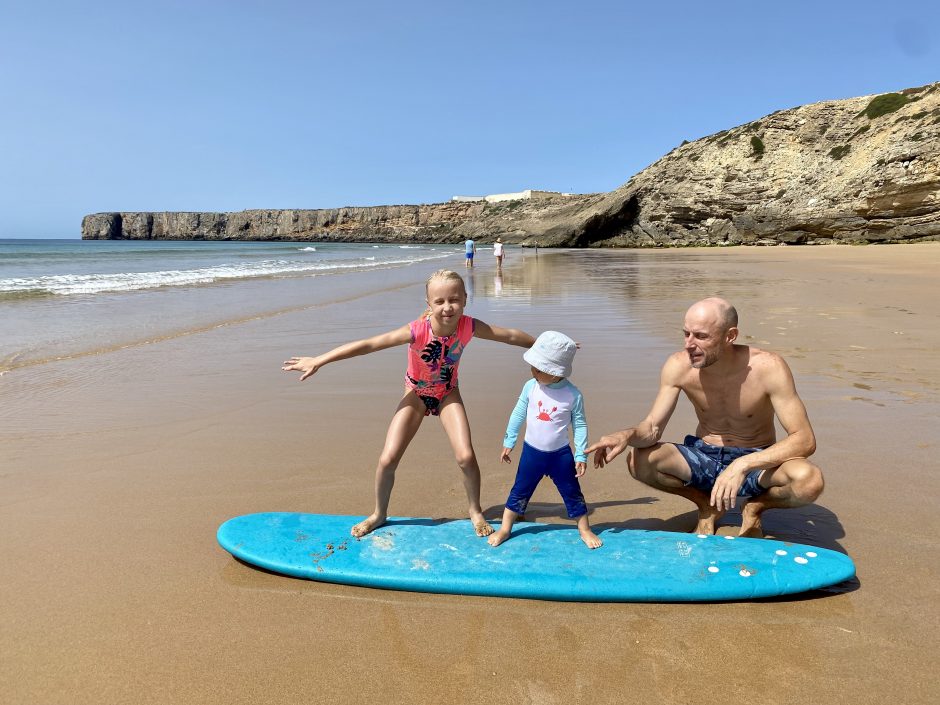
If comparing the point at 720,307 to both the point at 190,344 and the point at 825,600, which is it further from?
the point at 190,344

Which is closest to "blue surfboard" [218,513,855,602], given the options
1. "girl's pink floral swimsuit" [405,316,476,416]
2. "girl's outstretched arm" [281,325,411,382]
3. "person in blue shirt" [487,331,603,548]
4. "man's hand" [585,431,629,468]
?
"person in blue shirt" [487,331,603,548]

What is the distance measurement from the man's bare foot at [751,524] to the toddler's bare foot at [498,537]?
48.9 inches

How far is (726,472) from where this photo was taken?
3.04 m

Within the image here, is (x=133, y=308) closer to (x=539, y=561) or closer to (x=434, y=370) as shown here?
(x=434, y=370)

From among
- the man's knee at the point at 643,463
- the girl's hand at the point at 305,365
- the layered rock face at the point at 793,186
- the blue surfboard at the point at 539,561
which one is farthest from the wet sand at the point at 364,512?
the layered rock face at the point at 793,186

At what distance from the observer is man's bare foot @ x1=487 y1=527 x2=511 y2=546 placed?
3.12 m

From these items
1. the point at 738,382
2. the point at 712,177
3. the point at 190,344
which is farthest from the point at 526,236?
the point at 738,382

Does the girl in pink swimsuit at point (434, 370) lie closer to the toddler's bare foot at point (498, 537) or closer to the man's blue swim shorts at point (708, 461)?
the toddler's bare foot at point (498, 537)

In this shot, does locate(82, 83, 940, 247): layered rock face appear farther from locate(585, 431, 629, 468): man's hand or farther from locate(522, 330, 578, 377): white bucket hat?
locate(522, 330, 578, 377): white bucket hat

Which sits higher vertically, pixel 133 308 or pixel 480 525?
pixel 133 308

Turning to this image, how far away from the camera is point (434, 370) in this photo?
3.53 m

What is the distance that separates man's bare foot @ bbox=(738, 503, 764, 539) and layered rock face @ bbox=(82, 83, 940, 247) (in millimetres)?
37421

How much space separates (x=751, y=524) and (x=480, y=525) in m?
1.41

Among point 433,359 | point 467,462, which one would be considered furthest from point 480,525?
point 433,359
